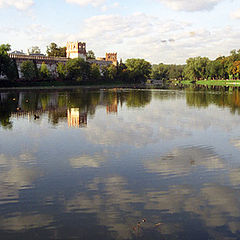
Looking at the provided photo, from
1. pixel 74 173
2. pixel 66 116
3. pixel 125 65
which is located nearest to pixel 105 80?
pixel 125 65

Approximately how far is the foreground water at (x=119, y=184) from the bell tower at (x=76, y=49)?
111425mm

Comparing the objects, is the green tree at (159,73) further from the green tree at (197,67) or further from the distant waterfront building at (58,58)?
the green tree at (197,67)

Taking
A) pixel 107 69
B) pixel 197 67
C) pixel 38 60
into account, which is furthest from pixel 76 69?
pixel 197 67

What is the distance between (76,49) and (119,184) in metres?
122

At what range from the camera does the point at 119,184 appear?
10195mm

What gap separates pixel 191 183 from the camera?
10.3 meters

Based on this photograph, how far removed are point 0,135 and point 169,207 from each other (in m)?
13.3

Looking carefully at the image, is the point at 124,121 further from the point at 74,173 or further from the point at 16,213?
the point at 16,213

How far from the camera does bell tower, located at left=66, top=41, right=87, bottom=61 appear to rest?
126 meters

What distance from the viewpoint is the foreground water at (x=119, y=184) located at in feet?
24.3

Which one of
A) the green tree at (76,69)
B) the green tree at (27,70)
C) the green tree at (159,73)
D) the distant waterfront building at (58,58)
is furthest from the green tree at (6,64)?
the green tree at (159,73)

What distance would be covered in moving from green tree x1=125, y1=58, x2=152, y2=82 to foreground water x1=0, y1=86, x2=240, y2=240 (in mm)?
112936

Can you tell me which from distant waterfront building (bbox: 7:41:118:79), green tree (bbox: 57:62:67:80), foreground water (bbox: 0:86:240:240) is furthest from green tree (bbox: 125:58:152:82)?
foreground water (bbox: 0:86:240:240)

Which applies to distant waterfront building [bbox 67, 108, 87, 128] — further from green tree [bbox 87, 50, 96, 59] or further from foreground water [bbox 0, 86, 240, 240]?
green tree [bbox 87, 50, 96, 59]
